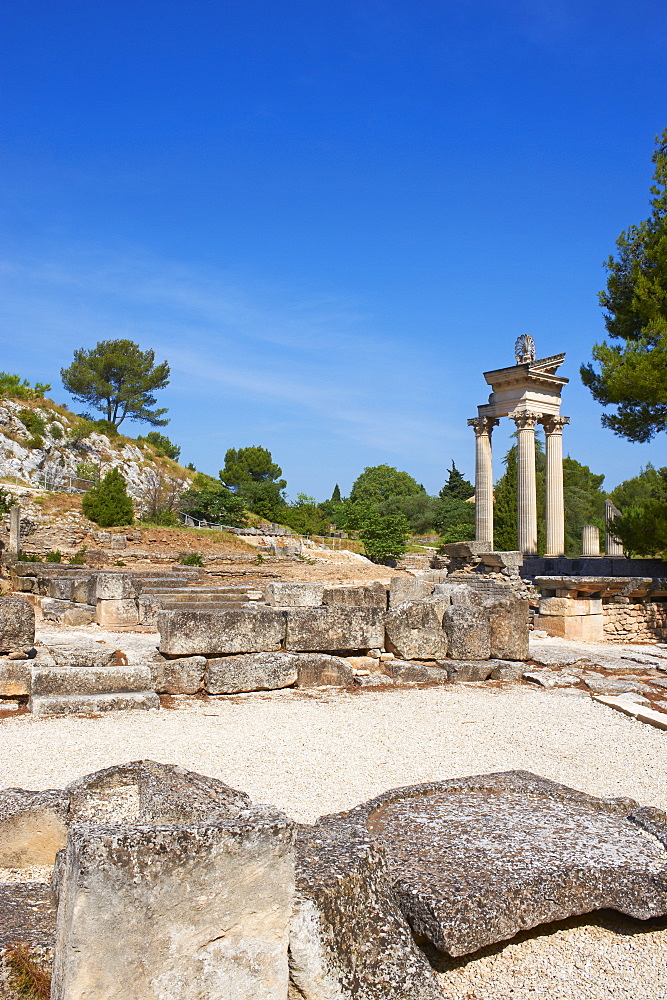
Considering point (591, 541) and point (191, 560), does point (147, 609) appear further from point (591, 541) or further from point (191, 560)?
point (591, 541)

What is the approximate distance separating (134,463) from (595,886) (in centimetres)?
5286

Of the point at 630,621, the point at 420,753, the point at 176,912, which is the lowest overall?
the point at 420,753

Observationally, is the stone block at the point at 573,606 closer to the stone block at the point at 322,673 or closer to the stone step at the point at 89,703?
the stone block at the point at 322,673

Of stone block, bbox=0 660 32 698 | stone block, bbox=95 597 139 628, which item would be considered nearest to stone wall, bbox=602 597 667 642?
stone block, bbox=95 597 139 628

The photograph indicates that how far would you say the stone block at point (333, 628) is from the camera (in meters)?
8.84

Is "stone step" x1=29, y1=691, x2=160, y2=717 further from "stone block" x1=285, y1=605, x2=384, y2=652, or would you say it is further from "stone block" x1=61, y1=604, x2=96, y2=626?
"stone block" x1=61, y1=604, x2=96, y2=626

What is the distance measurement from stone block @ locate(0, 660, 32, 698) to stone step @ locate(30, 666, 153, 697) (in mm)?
126

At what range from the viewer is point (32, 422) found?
4575 cm

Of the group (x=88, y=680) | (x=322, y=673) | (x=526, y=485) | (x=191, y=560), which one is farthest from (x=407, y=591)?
(x=191, y=560)

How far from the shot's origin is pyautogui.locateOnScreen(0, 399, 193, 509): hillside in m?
42.3

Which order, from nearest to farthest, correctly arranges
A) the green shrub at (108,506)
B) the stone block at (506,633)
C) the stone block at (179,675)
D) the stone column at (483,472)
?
the stone block at (179,675) < the stone block at (506,633) < the stone column at (483,472) < the green shrub at (108,506)

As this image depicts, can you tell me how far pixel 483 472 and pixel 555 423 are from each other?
289 cm

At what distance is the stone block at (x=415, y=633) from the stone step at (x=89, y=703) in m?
3.31

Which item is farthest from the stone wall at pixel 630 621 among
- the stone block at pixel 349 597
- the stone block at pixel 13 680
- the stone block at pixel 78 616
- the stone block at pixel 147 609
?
the stone block at pixel 13 680
